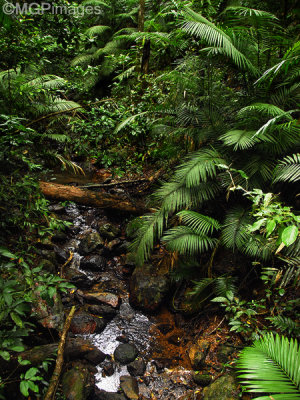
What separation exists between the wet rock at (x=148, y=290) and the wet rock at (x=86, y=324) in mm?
490

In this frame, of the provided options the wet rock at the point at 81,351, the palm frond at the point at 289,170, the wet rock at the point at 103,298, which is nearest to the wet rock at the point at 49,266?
the wet rock at the point at 103,298

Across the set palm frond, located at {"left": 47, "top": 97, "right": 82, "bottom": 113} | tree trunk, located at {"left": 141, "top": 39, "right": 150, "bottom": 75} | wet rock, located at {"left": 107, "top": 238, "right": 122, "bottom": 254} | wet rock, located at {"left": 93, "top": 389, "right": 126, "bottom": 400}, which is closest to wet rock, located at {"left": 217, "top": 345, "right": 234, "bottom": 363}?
wet rock, located at {"left": 93, "top": 389, "right": 126, "bottom": 400}

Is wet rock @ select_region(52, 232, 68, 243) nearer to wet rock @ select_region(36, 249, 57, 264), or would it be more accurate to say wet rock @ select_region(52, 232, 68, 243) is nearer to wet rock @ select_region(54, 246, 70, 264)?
wet rock @ select_region(54, 246, 70, 264)

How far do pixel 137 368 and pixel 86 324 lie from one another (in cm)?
76

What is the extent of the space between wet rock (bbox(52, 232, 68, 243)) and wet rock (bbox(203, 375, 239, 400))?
2836 mm

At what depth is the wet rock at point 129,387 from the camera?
86.1 inches

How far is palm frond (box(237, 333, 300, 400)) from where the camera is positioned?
1.14 metres

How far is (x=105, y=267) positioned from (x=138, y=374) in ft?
5.24

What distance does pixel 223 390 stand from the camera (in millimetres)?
1885

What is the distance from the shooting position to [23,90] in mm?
3311

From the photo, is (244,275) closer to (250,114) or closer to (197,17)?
(250,114)

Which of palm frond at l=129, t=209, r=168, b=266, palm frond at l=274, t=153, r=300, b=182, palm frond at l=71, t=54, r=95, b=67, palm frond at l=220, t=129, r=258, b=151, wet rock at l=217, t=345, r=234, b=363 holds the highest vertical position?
palm frond at l=71, t=54, r=95, b=67

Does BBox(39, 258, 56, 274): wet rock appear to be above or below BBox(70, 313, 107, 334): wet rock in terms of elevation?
above

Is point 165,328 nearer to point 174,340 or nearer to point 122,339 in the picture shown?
point 174,340
